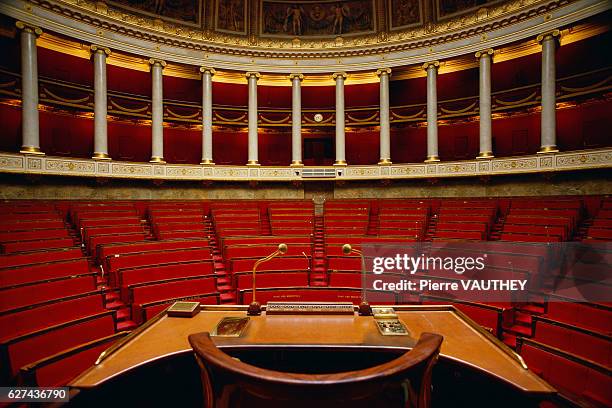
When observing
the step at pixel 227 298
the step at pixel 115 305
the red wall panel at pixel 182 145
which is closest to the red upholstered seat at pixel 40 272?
the step at pixel 115 305

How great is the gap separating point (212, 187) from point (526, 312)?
9.61 meters

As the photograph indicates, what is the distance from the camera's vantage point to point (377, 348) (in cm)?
163

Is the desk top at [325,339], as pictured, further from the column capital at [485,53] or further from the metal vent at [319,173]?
the column capital at [485,53]

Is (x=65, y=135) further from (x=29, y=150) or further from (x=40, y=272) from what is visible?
(x=40, y=272)

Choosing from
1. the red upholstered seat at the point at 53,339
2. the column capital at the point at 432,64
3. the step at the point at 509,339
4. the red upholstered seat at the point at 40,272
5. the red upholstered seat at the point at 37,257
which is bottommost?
the step at the point at 509,339

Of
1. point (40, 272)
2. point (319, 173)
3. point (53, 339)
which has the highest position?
point (319, 173)

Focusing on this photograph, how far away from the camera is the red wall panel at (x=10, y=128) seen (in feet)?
31.9

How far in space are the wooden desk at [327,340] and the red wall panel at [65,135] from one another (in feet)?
37.6

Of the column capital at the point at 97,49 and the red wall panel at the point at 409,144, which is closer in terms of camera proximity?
the column capital at the point at 97,49

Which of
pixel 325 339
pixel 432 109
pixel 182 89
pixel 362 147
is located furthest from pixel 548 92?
pixel 182 89

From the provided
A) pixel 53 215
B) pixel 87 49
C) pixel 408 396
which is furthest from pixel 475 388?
pixel 87 49

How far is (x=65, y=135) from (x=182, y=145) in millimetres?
4055

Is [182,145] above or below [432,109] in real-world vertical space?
below

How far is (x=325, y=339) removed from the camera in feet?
5.67
